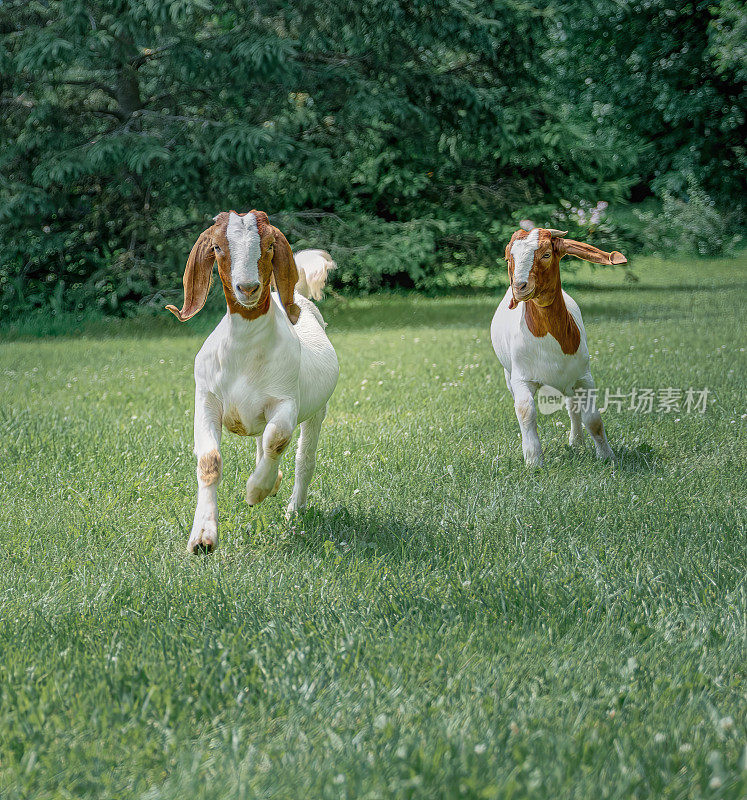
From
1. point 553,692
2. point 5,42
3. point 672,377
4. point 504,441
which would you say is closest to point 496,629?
point 553,692

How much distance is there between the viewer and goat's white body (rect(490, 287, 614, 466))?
18.7 feet

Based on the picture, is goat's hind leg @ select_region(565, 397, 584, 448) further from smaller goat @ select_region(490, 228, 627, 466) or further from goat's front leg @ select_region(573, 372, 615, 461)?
goat's front leg @ select_region(573, 372, 615, 461)

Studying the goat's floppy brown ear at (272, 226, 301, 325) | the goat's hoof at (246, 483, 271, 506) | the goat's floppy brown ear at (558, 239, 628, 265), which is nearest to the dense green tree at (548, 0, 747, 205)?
the goat's floppy brown ear at (558, 239, 628, 265)

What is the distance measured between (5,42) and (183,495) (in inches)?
521

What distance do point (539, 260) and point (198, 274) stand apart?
2.20m

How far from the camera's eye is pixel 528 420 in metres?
5.82

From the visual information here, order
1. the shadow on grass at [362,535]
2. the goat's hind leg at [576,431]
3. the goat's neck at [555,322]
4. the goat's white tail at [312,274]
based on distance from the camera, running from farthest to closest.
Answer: the goat's hind leg at [576,431], the goat's neck at [555,322], the goat's white tail at [312,274], the shadow on grass at [362,535]

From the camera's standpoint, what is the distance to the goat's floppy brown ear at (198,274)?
13.2 feet

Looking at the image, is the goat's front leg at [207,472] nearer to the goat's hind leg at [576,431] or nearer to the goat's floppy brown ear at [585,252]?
the goat's floppy brown ear at [585,252]

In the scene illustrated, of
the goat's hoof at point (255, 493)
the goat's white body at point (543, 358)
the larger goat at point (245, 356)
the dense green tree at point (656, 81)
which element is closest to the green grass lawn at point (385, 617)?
the goat's hoof at point (255, 493)

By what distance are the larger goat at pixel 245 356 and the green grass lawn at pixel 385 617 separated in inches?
16.1

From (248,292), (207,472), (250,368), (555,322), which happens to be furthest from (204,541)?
(555,322)

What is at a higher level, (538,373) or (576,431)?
(538,373)

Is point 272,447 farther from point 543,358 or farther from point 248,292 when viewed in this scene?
point 543,358
